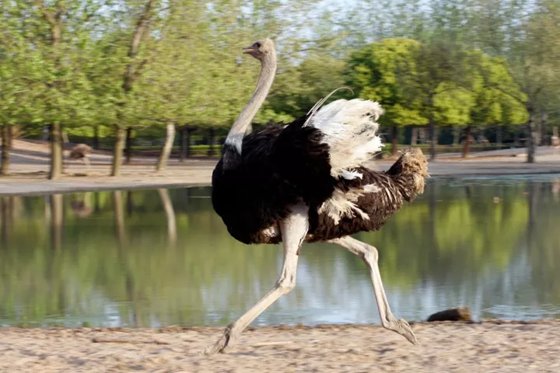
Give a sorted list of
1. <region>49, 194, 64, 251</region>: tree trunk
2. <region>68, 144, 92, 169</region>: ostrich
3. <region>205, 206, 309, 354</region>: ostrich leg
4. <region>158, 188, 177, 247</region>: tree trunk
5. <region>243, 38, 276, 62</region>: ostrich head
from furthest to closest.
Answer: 1. <region>68, 144, 92, 169</region>: ostrich
2. <region>158, 188, 177, 247</region>: tree trunk
3. <region>49, 194, 64, 251</region>: tree trunk
4. <region>243, 38, 276, 62</region>: ostrich head
5. <region>205, 206, 309, 354</region>: ostrich leg

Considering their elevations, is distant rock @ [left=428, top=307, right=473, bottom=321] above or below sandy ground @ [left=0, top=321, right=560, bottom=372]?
below

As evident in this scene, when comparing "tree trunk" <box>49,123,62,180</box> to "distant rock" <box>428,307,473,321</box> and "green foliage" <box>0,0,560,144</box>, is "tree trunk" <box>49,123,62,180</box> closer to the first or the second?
"green foliage" <box>0,0,560,144</box>

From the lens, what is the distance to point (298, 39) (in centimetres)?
5031

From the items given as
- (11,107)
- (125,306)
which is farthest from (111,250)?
(11,107)

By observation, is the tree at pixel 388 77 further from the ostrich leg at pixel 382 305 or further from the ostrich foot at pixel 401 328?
the ostrich foot at pixel 401 328

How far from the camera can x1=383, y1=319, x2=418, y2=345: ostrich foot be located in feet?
26.6

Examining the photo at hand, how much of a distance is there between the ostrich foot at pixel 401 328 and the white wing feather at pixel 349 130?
1207mm

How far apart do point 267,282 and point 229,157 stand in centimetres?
602

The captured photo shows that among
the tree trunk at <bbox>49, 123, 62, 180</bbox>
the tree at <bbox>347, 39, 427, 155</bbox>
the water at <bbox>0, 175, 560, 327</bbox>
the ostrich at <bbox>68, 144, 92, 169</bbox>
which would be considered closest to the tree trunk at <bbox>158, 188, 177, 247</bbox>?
the water at <bbox>0, 175, 560, 327</bbox>

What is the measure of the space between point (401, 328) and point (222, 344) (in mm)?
1266

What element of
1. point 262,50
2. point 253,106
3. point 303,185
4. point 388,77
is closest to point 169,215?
point 262,50

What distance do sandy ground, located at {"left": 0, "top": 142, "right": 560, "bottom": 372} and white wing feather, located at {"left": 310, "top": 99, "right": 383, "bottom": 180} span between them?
1249 mm

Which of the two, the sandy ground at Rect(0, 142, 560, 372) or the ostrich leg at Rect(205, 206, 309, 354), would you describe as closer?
the sandy ground at Rect(0, 142, 560, 372)

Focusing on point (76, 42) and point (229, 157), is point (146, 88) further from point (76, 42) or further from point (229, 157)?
point (229, 157)
